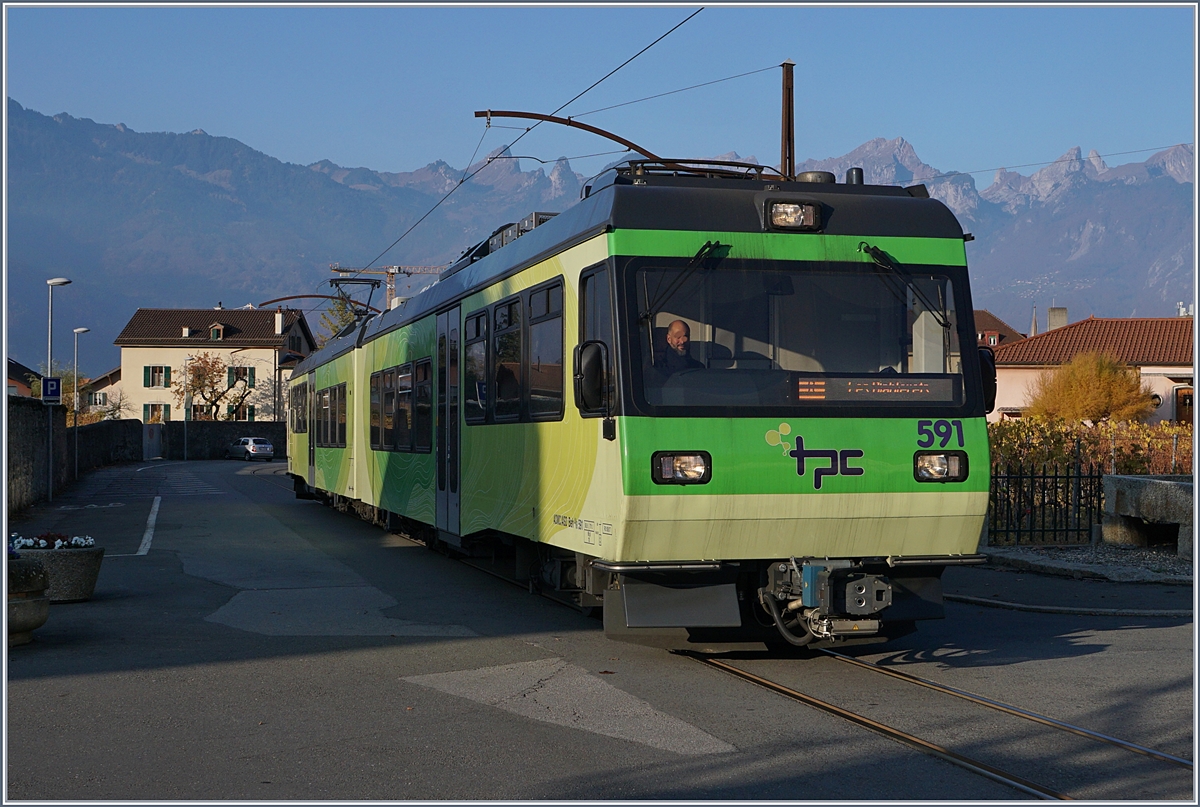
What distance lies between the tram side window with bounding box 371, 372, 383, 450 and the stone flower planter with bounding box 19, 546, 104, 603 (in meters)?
6.53

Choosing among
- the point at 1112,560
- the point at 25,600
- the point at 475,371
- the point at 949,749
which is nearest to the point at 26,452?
the point at 475,371

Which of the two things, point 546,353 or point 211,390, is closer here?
point 546,353

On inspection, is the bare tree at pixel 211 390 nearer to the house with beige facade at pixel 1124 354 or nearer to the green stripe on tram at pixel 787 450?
the house with beige facade at pixel 1124 354

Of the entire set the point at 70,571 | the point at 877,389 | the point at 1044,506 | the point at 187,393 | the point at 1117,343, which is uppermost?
the point at 1117,343

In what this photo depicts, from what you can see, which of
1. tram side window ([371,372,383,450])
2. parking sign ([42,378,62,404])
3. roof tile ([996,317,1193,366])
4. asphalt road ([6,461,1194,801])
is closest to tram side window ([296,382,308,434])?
parking sign ([42,378,62,404])

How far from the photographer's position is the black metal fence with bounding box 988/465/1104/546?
672 inches

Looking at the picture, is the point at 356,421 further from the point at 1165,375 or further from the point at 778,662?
the point at 1165,375

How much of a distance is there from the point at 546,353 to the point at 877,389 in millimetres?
2666

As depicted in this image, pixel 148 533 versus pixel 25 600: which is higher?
pixel 25 600

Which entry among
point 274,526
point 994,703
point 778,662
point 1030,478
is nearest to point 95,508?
point 274,526

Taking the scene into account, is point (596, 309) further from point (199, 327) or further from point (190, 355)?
point (199, 327)

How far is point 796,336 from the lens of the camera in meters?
8.55

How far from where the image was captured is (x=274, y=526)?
73.5 ft

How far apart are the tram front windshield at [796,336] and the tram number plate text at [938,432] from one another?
14cm
